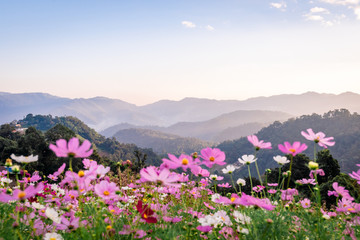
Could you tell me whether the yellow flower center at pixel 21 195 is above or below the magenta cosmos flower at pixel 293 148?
below

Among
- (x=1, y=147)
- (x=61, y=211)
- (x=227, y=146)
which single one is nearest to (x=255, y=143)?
(x=61, y=211)

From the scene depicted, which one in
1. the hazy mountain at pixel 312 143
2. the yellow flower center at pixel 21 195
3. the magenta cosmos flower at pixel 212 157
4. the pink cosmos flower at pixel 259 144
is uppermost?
the pink cosmos flower at pixel 259 144

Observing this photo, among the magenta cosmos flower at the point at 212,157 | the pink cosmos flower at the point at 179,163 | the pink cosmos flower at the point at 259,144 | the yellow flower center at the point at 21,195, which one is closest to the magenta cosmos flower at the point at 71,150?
the yellow flower center at the point at 21,195

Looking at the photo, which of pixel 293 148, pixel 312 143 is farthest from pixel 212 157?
pixel 312 143

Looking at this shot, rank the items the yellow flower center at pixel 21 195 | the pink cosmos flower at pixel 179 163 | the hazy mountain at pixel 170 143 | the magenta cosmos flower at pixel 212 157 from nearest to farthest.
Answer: the yellow flower center at pixel 21 195
the pink cosmos flower at pixel 179 163
the magenta cosmos flower at pixel 212 157
the hazy mountain at pixel 170 143

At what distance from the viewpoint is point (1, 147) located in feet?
88.4

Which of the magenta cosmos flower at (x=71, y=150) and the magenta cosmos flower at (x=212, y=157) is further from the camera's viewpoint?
the magenta cosmos flower at (x=212, y=157)

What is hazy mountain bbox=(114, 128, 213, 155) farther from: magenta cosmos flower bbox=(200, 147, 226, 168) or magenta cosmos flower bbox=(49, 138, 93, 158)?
magenta cosmos flower bbox=(49, 138, 93, 158)

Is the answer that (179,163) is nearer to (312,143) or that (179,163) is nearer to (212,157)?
(212,157)

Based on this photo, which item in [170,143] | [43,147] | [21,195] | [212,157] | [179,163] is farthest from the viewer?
[170,143]

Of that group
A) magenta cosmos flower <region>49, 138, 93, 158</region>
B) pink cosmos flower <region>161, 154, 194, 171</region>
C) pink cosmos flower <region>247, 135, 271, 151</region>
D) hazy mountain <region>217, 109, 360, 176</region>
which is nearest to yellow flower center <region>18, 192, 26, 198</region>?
magenta cosmos flower <region>49, 138, 93, 158</region>

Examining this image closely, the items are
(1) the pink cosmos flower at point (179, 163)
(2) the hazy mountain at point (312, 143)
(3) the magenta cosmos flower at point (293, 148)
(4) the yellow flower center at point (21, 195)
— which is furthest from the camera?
(2) the hazy mountain at point (312, 143)

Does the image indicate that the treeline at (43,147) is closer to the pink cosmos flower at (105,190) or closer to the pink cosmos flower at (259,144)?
the pink cosmos flower at (105,190)

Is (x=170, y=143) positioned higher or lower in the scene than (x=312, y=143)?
lower
